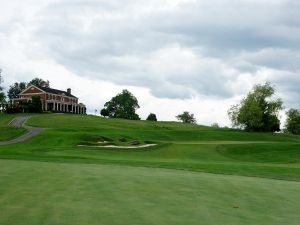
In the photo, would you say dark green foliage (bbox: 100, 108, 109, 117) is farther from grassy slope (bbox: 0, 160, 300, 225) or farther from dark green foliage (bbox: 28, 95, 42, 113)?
grassy slope (bbox: 0, 160, 300, 225)

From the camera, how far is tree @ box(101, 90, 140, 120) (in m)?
166

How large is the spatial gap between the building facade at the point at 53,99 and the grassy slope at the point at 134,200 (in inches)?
5238

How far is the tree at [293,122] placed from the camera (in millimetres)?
123312

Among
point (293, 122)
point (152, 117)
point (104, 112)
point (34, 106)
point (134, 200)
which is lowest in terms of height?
point (134, 200)

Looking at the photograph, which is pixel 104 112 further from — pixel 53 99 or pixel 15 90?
pixel 15 90

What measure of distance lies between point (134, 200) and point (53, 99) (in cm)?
14139

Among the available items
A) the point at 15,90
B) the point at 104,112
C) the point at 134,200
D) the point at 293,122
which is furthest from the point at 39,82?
the point at 134,200

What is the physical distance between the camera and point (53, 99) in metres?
147

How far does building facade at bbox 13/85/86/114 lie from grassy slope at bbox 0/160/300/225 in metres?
133

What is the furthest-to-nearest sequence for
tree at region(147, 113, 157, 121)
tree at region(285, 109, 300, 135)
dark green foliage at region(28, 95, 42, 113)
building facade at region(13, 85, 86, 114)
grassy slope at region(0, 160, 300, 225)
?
tree at region(147, 113, 157, 121), building facade at region(13, 85, 86, 114), dark green foliage at region(28, 95, 42, 113), tree at region(285, 109, 300, 135), grassy slope at region(0, 160, 300, 225)

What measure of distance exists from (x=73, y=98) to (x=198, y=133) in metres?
93.2

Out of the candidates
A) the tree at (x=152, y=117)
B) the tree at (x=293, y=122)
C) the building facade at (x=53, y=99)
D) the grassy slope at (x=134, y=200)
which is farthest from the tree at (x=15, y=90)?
the grassy slope at (x=134, y=200)

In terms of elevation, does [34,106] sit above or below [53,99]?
below

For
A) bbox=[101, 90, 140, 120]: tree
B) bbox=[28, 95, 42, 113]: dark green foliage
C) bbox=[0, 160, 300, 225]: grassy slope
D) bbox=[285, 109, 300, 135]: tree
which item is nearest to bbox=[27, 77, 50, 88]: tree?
bbox=[101, 90, 140, 120]: tree
